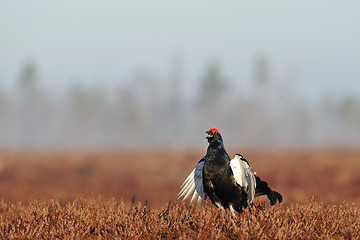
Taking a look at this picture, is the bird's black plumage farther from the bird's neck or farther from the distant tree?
the distant tree

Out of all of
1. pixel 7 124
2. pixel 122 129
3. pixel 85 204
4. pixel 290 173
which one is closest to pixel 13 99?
pixel 7 124

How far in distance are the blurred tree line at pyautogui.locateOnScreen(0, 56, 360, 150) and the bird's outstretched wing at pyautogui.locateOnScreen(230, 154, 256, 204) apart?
249ft

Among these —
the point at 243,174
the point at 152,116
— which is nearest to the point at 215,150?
the point at 243,174

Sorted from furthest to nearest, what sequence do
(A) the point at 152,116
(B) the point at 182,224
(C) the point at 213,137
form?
(A) the point at 152,116 → (C) the point at 213,137 → (B) the point at 182,224

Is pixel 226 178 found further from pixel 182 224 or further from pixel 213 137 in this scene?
pixel 182 224

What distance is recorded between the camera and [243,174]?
596 centimetres

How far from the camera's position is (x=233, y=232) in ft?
16.4

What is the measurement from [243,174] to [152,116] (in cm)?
14204

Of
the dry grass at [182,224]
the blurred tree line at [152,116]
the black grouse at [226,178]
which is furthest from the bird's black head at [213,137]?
the blurred tree line at [152,116]

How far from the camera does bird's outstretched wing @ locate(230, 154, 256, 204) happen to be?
5922 mm

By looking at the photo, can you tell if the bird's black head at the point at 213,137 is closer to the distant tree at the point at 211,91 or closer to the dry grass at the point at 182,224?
the dry grass at the point at 182,224

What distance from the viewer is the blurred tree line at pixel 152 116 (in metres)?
89.8

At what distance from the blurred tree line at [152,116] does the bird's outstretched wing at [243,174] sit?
2988 inches

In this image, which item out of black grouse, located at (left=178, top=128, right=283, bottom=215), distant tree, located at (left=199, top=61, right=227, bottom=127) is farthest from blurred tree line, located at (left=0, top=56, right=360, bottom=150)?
black grouse, located at (left=178, top=128, right=283, bottom=215)
